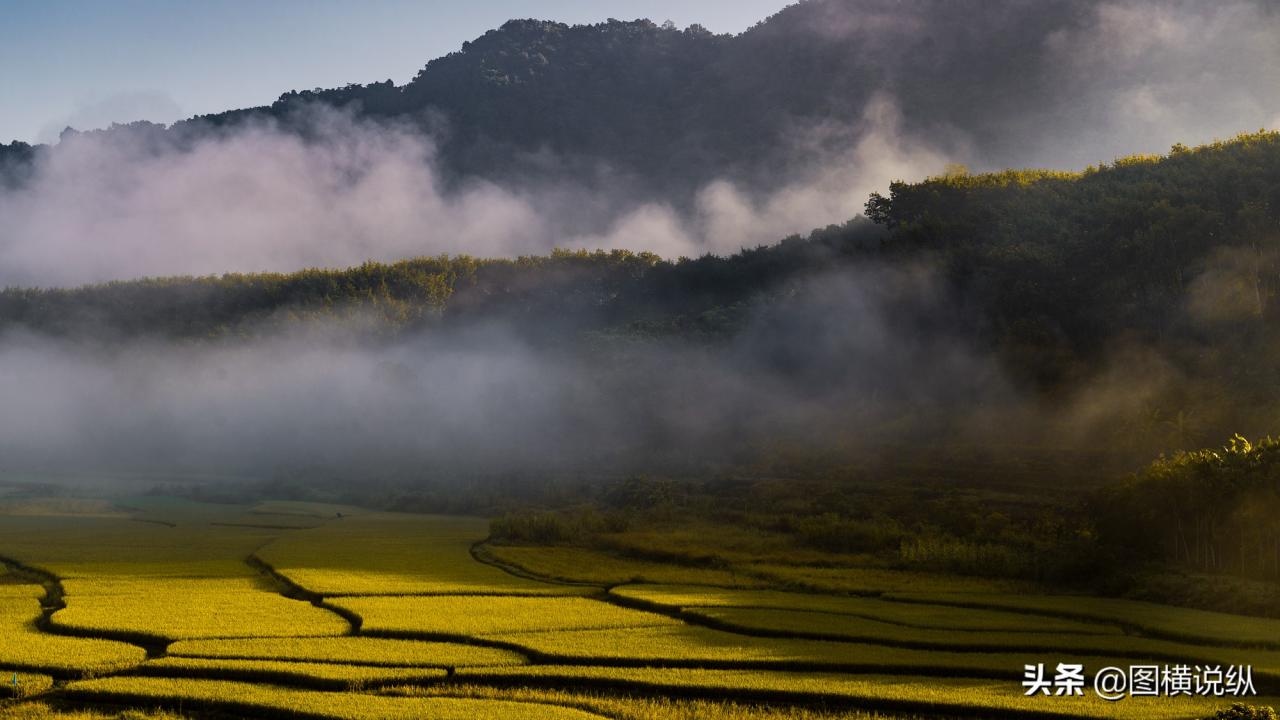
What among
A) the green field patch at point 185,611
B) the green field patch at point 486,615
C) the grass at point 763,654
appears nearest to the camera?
the grass at point 763,654

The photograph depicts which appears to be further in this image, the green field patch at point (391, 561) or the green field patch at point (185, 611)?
the green field patch at point (391, 561)

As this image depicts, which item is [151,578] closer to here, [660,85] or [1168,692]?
[1168,692]

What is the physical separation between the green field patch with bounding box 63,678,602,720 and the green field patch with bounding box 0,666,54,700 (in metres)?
0.57

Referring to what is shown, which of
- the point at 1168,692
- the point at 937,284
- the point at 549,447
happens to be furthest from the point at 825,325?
the point at 1168,692

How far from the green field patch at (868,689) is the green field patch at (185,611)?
21.9 feet

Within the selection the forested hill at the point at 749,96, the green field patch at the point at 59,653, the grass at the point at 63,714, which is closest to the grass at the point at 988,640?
the grass at the point at 63,714

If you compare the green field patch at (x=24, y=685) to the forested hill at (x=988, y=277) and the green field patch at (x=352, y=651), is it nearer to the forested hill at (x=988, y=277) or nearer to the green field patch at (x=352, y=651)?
the green field patch at (x=352, y=651)

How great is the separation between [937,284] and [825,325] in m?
10.1

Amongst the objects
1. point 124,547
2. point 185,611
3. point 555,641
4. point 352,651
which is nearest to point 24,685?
point 352,651

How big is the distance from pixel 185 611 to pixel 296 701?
32.0 ft

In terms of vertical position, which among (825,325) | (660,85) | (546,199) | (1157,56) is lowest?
(825,325)

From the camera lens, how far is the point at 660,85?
7426 inches

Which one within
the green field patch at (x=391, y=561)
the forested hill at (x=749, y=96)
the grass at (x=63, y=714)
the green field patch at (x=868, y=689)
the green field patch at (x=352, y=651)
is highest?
the forested hill at (x=749, y=96)

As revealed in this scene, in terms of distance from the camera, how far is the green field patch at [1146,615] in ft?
86.0
